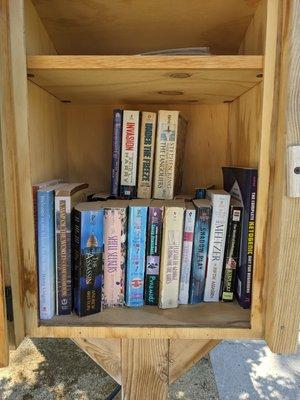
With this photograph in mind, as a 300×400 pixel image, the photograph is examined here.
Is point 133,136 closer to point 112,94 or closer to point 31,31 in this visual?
point 112,94

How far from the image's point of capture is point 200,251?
2.13 feet

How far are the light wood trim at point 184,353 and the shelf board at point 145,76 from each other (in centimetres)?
53

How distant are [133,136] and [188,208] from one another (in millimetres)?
237

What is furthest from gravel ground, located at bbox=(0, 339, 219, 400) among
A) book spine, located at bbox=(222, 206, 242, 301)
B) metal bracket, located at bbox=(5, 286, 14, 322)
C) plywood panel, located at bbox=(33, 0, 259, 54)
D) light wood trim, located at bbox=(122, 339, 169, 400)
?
plywood panel, located at bbox=(33, 0, 259, 54)

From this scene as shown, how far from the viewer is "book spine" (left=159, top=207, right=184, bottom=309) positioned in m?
0.62

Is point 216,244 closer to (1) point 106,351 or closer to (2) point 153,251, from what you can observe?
(2) point 153,251

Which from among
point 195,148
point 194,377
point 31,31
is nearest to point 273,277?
point 195,148

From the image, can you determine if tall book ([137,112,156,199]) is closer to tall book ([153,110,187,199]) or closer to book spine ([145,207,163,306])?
tall book ([153,110,187,199])

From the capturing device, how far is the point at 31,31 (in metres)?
0.61

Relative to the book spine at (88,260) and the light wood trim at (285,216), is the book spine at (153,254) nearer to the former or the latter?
the book spine at (88,260)

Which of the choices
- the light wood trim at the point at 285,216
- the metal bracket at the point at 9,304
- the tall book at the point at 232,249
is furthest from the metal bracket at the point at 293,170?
the metal bracket at the point at 9,304

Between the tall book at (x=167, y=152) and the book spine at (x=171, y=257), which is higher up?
the tall book at (x=167, y=152)

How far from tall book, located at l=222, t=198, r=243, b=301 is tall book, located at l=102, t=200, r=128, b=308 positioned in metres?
0.21

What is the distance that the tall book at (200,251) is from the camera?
634 millimetres
